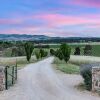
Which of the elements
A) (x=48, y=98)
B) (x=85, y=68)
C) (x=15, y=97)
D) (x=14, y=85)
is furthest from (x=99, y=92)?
(x=14, y=85)

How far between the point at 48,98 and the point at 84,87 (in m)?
4.57

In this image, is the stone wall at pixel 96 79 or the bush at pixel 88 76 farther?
the bush at pixel 88 76

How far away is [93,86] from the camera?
21891 millimetres

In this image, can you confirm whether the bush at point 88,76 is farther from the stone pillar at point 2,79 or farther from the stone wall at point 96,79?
the stone pillar at point 2,79

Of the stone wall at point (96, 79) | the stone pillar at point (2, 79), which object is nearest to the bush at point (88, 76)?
the stone wall at point (96, 79)

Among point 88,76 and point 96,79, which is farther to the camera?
point 88,76

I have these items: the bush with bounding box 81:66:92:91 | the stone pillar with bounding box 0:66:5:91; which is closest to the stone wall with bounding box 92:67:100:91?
the bush with bounding box 81:66:92:91

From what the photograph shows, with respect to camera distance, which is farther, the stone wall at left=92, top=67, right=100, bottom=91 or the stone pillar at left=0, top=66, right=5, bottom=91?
the stone pillar at left=0, top=66, right=5, bottom=91

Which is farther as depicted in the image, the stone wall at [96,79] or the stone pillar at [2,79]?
the stone pillar at [2,79]

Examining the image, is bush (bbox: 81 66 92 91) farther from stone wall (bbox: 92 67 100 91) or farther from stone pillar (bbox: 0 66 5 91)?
stone pillar (bbox: 0 66 5 91)

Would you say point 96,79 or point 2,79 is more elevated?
point 96,79

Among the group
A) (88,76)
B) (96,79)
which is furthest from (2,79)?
(96,79)

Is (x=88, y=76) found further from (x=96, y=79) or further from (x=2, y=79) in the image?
(x=2, y=79)

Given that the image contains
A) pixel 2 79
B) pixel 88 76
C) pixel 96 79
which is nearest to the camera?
pixel 96 79
